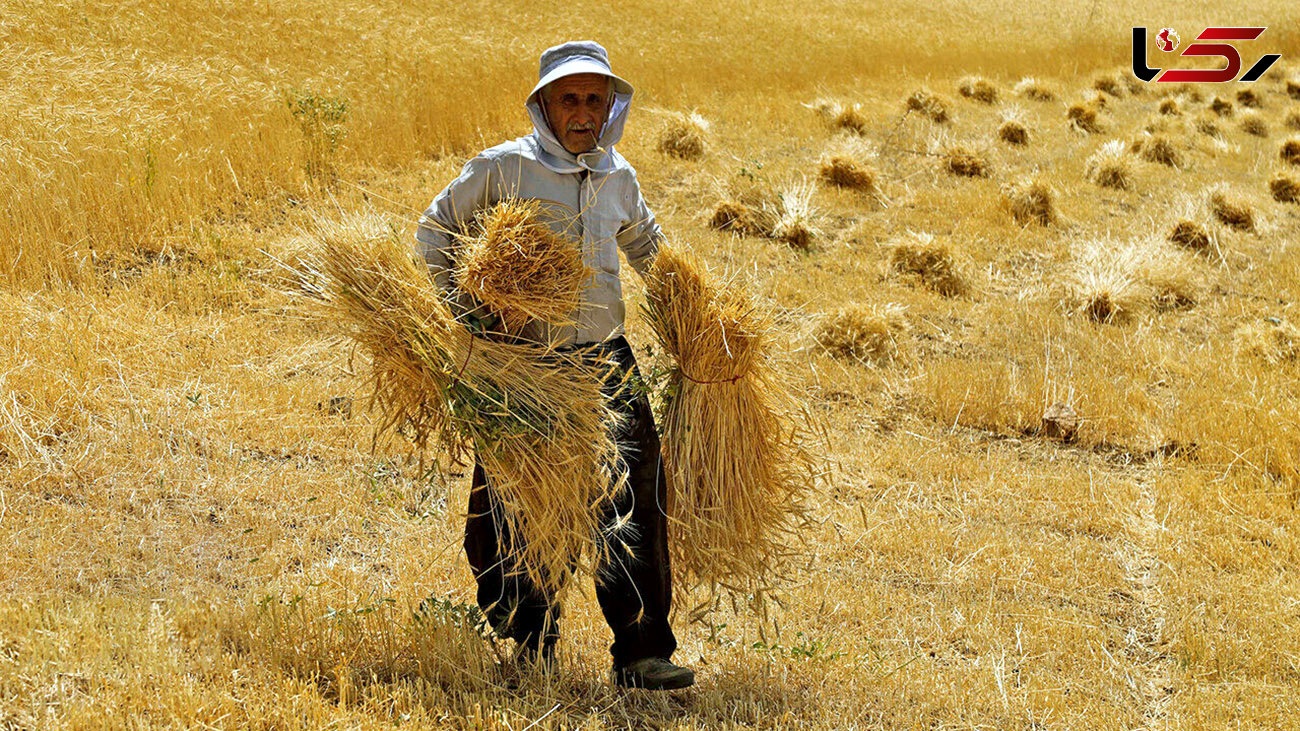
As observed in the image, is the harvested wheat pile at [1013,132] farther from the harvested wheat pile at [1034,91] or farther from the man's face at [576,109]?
the man's face at [576,109]

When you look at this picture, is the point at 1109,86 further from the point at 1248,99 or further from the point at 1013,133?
the point at 1013,133

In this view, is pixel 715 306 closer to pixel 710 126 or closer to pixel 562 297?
pixel 562 297

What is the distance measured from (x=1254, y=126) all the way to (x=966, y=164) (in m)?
6.16

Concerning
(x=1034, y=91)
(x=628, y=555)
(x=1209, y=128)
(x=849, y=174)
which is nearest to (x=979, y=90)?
(x=1034, y=91)

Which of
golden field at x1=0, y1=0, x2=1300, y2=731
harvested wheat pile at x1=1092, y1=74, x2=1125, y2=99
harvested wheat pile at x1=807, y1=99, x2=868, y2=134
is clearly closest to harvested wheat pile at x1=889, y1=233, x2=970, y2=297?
golden field at x1=0, y1=0, x2=1300, y2=731

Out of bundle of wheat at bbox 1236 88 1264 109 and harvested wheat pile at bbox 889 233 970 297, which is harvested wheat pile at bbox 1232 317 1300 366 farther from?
bundle of wheat at bbox 1236 88 1264 109

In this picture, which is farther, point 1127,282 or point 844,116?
point 844,116

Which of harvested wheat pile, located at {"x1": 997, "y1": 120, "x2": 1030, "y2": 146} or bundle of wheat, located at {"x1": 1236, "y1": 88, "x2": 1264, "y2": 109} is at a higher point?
bundle of wheat, located at {"x1": 1236, "y1": 88, "x2": 1264, "y2": 109}

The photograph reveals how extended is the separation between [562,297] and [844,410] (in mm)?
3674

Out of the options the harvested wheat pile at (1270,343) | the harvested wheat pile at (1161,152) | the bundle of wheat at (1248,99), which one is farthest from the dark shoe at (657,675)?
the bundle of wheat at (1248,99)

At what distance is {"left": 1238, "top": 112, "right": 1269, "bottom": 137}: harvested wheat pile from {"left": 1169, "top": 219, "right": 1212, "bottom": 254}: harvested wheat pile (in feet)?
21.2

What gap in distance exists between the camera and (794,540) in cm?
498

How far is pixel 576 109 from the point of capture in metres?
3.01

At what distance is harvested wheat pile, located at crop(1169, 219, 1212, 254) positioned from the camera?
909cm
